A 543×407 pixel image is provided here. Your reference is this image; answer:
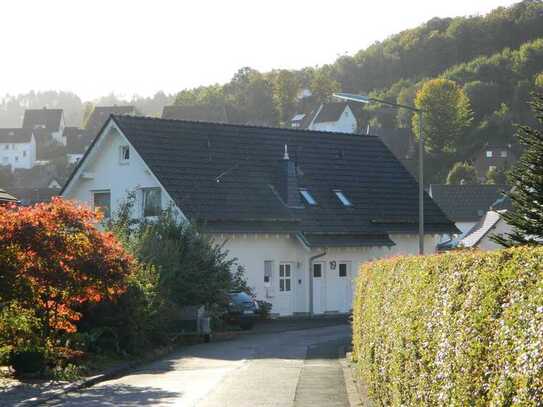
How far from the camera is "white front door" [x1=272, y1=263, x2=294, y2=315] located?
4403 cm

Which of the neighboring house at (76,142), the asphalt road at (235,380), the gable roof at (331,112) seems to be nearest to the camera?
the asphalt road at (235,380)

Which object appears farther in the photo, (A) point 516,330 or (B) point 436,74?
(B) point 436,74

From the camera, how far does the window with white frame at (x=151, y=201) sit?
42.1m

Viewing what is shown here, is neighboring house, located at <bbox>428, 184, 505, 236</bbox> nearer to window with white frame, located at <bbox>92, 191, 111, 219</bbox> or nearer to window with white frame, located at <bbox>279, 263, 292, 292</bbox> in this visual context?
window with white frame, located at <bbox>279, 263, 292, 292</bbox>

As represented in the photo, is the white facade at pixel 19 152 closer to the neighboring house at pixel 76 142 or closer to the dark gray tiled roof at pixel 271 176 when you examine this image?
the neighboring house at pixel 76 142

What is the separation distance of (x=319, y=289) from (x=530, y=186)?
2032 centimetres

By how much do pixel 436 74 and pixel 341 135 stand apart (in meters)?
122

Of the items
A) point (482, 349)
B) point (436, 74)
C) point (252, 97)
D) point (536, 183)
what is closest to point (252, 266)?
point (536, 183)

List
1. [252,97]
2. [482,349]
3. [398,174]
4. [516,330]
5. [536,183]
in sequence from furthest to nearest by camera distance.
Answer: [252,97] → [398,174] → [536,183] → [482,349] → [516,330]

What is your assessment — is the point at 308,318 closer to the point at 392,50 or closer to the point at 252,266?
the point at 252,266

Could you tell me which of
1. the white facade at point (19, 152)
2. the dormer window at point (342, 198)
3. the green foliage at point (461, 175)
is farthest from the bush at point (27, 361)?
Result: the white facade at point (19, 152)

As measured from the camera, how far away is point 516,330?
21.5 ft

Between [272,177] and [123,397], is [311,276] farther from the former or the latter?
[123,397]

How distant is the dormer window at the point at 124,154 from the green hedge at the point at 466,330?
31.8 meters
